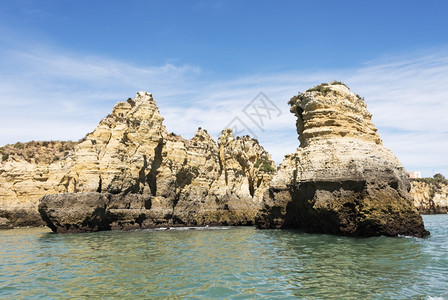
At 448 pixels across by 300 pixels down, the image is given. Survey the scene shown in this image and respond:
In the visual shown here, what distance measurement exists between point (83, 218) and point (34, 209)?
11986mm

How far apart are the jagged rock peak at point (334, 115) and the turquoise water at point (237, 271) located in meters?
8.27

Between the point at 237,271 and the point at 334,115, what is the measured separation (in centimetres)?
1517

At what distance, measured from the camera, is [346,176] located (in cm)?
2034

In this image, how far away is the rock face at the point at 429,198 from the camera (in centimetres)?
7988

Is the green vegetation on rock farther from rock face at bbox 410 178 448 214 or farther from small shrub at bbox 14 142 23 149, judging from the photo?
rock face at bbox 410 178 448 214

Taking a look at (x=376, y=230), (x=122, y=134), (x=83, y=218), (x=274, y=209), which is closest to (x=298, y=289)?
(x=376, y=230)

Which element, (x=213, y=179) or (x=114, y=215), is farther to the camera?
(x=213, y=179)

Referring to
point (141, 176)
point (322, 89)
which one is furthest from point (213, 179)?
point (322, 89)

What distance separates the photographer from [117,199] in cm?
3331

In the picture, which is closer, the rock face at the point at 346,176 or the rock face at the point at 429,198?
the rock face at the point at 346,176

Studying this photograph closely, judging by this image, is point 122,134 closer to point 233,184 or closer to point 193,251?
point 233,184

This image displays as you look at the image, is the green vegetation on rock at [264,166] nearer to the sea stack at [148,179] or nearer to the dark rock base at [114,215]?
the sea stack at [148,179]

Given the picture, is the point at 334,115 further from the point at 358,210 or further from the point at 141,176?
the point at 141,176

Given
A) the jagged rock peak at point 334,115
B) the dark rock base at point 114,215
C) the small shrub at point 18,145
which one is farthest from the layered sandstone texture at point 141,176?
the jagged rock peak at point 334,115
